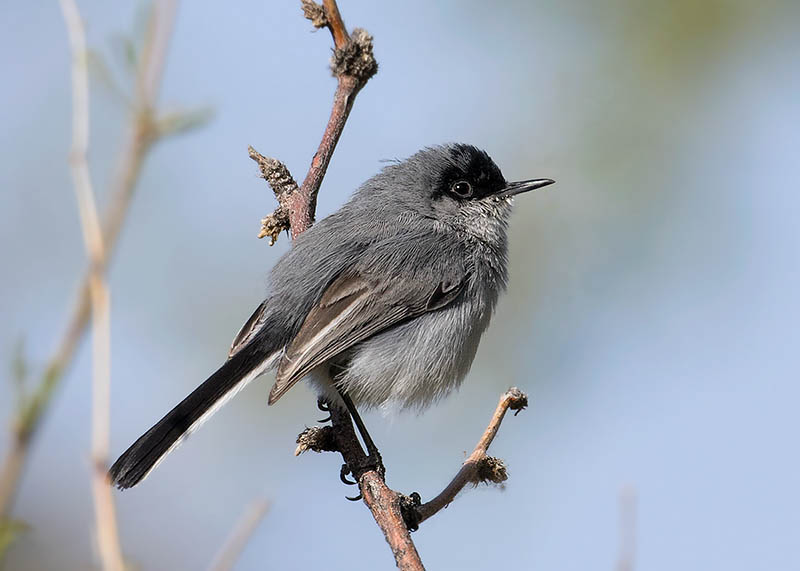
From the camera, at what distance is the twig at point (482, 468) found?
2.52 metres

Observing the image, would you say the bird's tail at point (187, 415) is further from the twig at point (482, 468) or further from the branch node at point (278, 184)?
the twig at point (482, 468)

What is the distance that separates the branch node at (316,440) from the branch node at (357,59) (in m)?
1.18

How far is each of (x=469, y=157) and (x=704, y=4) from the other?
2.25m

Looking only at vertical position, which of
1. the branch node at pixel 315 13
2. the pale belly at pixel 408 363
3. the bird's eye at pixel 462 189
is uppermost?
the bird's eye at pixel 462 189

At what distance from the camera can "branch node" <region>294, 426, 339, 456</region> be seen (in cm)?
312

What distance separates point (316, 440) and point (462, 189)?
4.58 feet

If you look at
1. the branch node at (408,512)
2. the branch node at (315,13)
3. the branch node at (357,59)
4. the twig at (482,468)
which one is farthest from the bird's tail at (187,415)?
the branch node at (315,13)

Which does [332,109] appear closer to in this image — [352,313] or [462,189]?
[352,313]

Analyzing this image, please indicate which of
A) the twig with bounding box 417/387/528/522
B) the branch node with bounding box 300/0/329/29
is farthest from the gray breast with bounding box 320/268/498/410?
the branch node with bounding box 300/0/329/29

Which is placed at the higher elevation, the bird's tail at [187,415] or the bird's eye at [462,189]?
the bird's eye at [462,189]

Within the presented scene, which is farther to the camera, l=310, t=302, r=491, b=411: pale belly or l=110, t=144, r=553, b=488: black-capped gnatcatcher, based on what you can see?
l=310, t=302, r=491, b=411: pale belly

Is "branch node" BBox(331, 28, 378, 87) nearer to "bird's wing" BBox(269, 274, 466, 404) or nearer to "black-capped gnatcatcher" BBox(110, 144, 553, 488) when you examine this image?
"black-capped gnatcatcher" BBox(110, 144, 553, 488)

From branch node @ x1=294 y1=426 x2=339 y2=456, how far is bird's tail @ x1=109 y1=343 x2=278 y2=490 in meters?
0.31

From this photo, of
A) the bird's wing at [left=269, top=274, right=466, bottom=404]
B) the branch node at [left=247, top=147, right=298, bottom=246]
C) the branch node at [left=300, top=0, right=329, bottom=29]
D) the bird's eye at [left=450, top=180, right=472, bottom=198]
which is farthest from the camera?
the bird's eye at [left=450, top=180, right=472, bottom=198]
